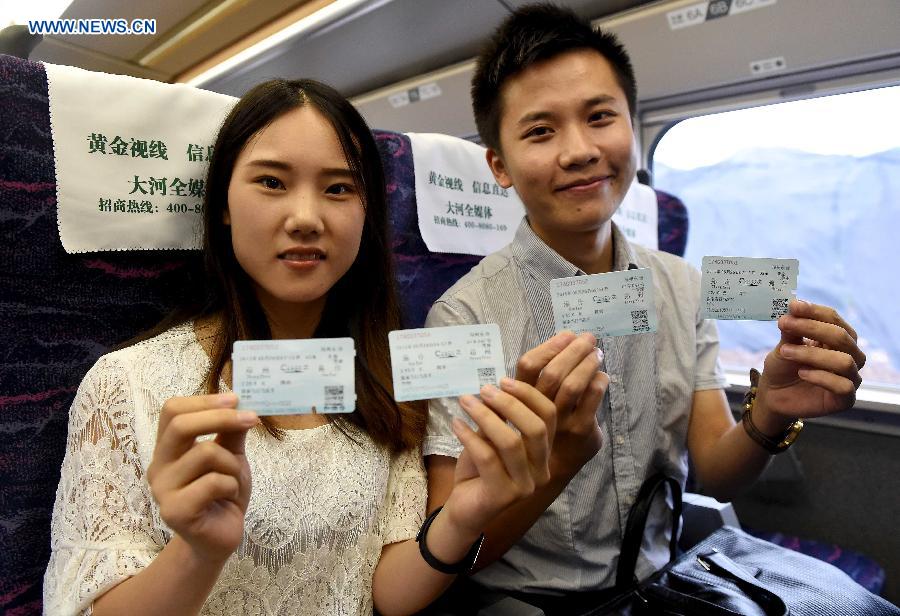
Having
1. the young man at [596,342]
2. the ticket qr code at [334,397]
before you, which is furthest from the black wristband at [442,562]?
the ticket qr code at [334,397]

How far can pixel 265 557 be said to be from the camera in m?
0.99

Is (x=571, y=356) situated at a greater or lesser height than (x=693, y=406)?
greater

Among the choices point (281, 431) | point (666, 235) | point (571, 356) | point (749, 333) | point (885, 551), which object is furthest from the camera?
point (749, 333)

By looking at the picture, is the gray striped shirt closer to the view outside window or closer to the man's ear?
the man's ear

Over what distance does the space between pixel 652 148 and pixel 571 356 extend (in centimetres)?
273

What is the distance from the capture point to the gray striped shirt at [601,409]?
1.32 meters

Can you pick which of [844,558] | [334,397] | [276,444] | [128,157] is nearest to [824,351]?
[334,397]

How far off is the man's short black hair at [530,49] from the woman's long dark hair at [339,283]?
42 cm

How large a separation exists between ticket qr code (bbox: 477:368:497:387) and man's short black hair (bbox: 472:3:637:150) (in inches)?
30.1

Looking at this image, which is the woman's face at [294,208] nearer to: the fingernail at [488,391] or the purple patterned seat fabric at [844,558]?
the fingernail at [488,391]

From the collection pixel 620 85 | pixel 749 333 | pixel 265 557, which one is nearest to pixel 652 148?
pixel 749 333

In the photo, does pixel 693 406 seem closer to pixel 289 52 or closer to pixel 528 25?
pixel 528 25

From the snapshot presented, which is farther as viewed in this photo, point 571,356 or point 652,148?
point 652,148

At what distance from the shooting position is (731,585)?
45.4 inches
